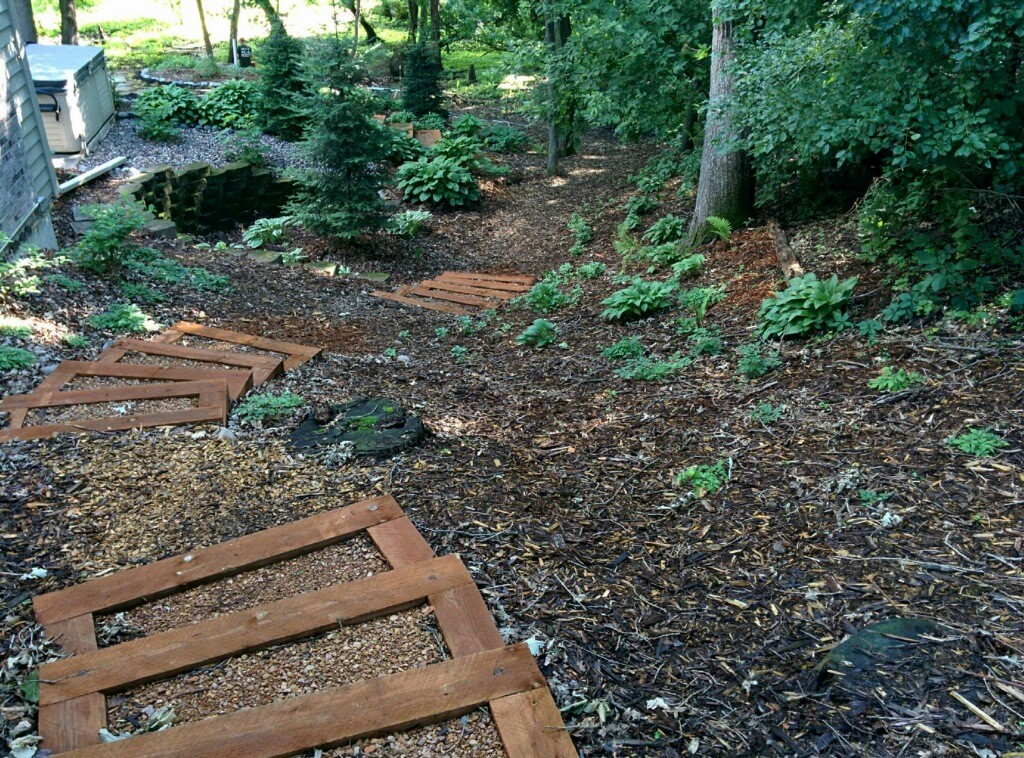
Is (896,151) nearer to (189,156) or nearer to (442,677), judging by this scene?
(442,677)

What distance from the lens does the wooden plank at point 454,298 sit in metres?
8.00

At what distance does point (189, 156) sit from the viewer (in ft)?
36.0

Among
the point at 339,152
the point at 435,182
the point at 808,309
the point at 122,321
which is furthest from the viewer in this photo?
the point at 435,182

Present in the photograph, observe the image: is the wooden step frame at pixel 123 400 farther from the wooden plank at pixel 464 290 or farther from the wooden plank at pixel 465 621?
the wooden plank at pixel 464 290

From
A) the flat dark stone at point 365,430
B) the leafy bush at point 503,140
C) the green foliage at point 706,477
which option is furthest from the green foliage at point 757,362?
the leafy bush at point 503,140

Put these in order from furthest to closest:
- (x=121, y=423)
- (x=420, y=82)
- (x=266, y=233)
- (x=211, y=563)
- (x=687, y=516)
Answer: (x=420, y=82) → (x=266, y=233) → (x=121, y=423) → (x=687, y=516) → (x=211, y=563)

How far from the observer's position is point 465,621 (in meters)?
2.71

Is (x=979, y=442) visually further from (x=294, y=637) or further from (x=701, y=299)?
(x=294, y=637)

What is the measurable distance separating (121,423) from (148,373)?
84cm

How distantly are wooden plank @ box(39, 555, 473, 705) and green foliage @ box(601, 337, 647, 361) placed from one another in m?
3.08

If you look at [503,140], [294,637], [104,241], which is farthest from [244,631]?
[503,140]

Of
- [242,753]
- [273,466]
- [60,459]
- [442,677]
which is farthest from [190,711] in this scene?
[60,459]

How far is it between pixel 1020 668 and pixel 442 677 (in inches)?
74.3

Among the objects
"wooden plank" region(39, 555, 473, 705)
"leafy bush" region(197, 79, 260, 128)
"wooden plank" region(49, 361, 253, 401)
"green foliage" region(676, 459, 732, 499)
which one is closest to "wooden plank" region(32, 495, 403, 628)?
"wooden plank" region(39, 555, 473, 705)
